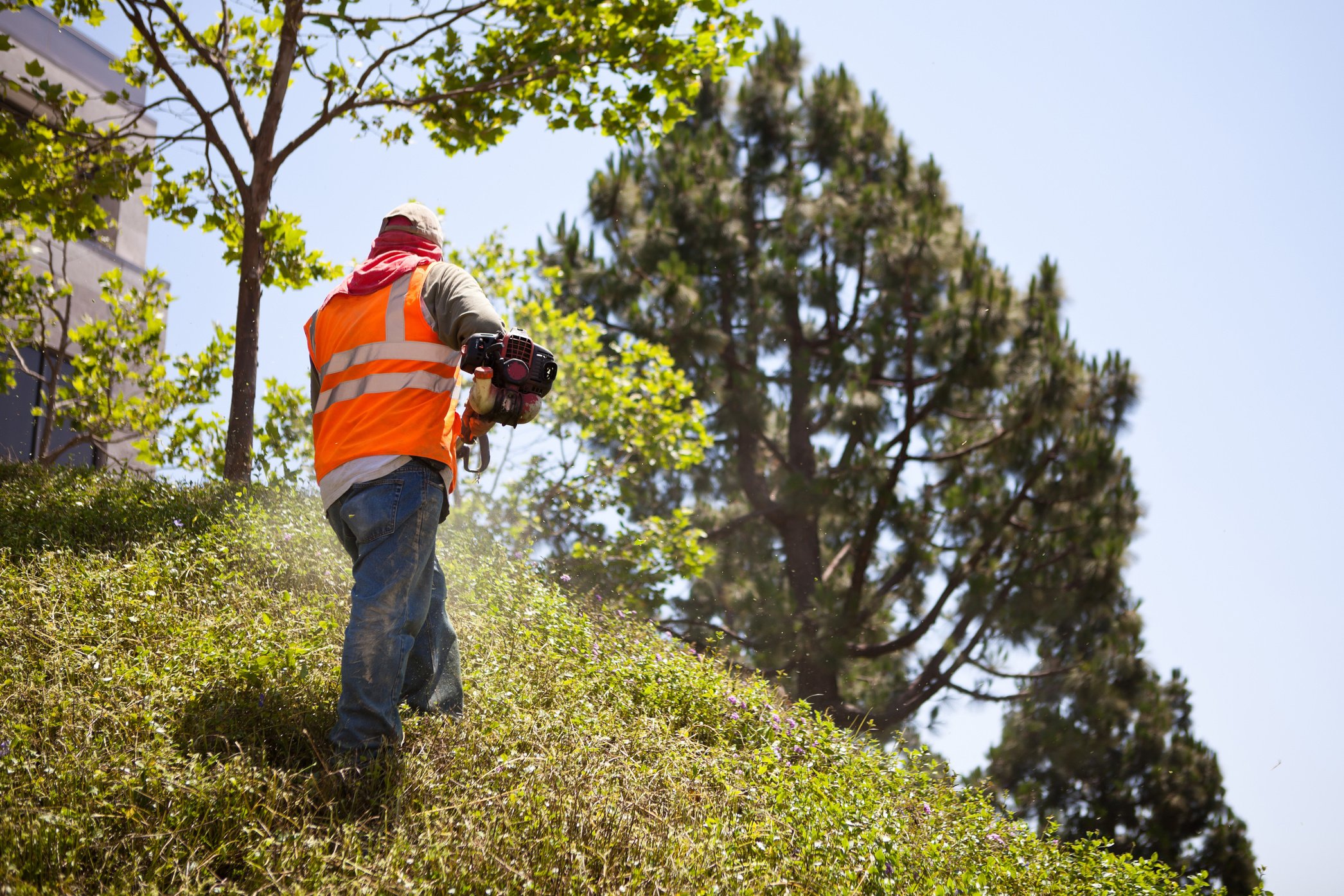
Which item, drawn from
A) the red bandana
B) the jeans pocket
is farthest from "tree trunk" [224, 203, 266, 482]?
the jeans pocket

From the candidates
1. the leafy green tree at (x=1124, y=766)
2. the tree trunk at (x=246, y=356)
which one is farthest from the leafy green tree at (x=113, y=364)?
the leafy green tree at (x=1124, y=766)

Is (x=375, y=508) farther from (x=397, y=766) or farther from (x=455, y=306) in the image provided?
(x=397, y=766)

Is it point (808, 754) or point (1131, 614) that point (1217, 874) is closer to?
point (1131, 614)

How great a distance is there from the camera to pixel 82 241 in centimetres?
1460

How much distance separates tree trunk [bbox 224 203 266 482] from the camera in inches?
278

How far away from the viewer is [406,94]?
7770mm

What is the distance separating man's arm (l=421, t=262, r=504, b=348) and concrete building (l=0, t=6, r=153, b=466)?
12.7 meters

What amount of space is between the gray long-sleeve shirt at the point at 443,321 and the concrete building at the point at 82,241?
41.1 feet

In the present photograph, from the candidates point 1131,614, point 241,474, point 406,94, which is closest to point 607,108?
point 406,94

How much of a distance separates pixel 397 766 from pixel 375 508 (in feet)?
2.87

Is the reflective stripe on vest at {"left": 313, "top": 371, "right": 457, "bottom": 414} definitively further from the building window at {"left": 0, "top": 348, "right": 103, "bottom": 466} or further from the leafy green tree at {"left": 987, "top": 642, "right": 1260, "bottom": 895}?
the building window at {"left": 0, "top": 348, "right": 103, "bottom": 466}

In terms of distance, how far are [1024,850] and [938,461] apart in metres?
9.22

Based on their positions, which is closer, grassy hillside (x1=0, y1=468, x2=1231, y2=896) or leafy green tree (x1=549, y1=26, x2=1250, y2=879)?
grassy hillside (x1=0, y1=468, x2=1231, y2=896)

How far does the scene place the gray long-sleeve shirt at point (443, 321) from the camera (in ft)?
10.7
